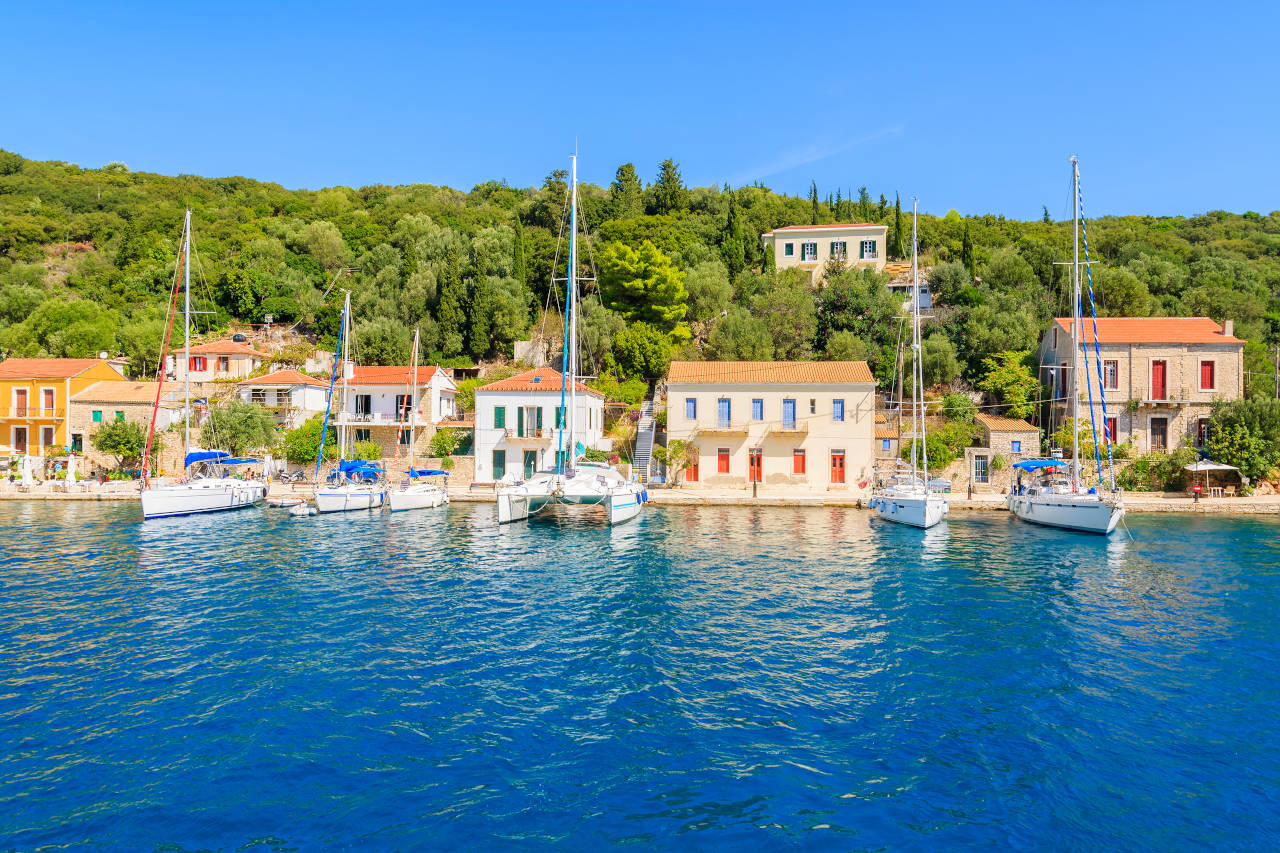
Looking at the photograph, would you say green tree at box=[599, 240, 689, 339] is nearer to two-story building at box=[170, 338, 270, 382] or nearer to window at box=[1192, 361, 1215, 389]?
two-story building at box=[170, 338, 270, 382]

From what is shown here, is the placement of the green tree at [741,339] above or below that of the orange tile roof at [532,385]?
above

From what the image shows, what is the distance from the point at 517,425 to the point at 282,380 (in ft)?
48.4

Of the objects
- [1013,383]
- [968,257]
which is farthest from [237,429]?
[968,257]

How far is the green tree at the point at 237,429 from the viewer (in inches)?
1432

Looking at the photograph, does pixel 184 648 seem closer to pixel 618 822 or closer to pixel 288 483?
pixel 618 822

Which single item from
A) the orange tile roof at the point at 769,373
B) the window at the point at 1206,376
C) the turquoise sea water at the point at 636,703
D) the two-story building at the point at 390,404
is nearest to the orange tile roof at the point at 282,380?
the two-story building at the point at 390,404

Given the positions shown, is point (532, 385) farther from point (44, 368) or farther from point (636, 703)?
point (44, 368)

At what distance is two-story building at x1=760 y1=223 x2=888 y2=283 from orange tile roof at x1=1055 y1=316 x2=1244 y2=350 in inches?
788

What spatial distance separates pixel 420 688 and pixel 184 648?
195 inches

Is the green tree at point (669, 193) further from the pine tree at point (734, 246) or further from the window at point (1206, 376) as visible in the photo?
the window at point (1206, 376)

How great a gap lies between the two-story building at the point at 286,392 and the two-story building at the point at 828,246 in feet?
113

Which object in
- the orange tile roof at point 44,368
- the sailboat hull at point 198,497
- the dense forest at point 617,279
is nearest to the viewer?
the sailboat hull at point 198,497

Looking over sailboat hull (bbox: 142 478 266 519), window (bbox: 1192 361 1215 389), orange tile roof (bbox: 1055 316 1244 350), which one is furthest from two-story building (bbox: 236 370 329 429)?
window (bbox: 1192 361 1215 389)

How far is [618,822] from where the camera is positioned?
749 centimetres
